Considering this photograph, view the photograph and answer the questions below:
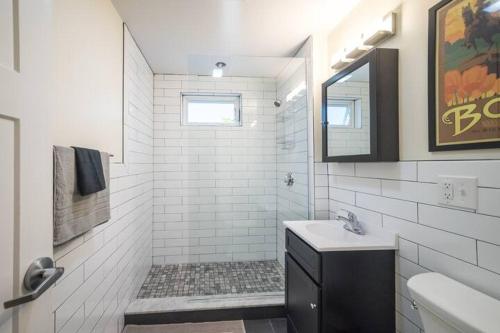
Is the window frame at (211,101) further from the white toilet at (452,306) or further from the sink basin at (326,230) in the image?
the white toilet at (452,306)

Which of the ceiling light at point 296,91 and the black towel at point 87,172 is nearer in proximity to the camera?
the black towel at point 87,172

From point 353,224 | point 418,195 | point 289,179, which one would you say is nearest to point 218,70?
point 289,179

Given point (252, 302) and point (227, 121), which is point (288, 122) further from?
point (252, 302)

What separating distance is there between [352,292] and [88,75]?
180 cm

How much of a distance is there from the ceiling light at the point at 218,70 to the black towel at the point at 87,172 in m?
1.75

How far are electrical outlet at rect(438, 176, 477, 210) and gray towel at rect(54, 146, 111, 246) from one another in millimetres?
1534

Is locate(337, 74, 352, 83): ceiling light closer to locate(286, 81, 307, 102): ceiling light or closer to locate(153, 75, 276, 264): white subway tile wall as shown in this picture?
locate(286, 81, 307, 102): ceiling light

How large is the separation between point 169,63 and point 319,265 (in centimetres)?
238

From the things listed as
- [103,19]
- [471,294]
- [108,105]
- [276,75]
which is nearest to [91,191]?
[108,105]

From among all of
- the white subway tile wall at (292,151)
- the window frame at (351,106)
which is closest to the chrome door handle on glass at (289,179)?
the white subway tile wall at (292,151)

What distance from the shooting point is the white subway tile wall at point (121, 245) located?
48.6 inches

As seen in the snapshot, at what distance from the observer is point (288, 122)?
273 centimetres

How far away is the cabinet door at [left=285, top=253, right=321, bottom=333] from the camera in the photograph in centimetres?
139

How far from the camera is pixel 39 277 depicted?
725 millimetres
